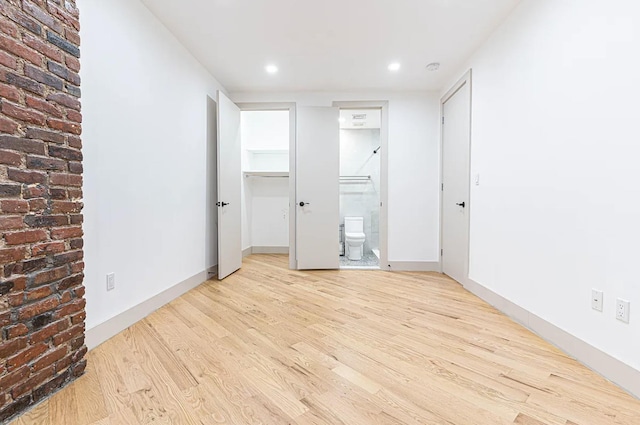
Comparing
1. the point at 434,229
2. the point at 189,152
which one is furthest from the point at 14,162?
the point at 434,229

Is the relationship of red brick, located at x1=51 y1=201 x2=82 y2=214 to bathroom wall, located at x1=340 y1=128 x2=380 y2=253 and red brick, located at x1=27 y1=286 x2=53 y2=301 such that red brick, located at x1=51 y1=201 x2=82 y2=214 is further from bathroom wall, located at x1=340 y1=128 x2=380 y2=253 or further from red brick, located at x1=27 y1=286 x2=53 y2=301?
bathroom wall, located at x1=340 y1=128 x2=380 y2=253

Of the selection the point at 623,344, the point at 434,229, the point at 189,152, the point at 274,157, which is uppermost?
the point at 274,157

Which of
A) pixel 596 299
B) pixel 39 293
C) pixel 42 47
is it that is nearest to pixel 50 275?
pixel 39 293

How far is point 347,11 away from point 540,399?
2629 millimetres

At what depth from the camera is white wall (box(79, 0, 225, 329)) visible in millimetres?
1704

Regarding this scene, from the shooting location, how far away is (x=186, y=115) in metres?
2.75

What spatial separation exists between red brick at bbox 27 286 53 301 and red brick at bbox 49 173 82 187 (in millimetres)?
468

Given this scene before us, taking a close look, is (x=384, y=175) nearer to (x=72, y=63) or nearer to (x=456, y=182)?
(x=456, y=182)

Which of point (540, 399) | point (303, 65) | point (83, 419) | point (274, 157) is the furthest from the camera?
point (274, 157)

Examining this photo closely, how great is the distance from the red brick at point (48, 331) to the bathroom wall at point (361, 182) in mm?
4081

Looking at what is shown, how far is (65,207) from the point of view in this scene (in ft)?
4.44

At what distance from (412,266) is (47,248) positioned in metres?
3.47

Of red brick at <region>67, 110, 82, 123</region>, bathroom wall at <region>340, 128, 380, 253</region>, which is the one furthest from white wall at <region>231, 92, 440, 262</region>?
red brick at <region>67, 110, 82, 123</region>

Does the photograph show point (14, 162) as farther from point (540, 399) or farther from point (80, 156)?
point (540, 399)
